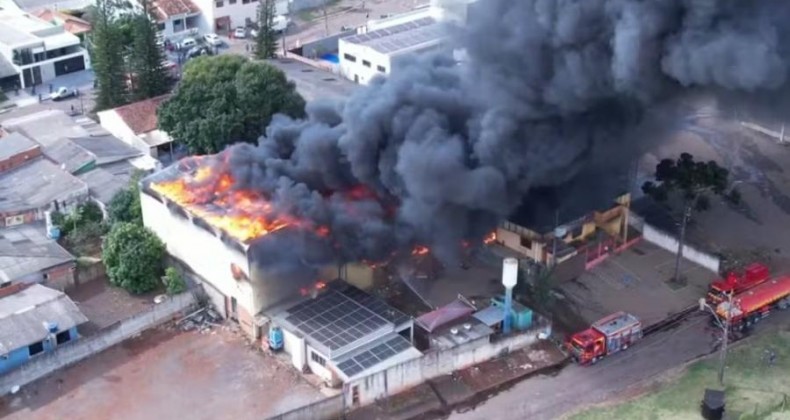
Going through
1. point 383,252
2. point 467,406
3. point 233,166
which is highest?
point 233,166

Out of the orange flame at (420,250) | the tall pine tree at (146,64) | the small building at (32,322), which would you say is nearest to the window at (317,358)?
the orange flame at (420,250)

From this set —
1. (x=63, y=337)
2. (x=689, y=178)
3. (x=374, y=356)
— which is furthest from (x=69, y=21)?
(x=689, y=178)

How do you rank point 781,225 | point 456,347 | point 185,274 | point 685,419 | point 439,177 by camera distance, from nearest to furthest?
1. point 685,419
2. point 456,347
3. point 439,177
4. point 185,274
5. point 781,225

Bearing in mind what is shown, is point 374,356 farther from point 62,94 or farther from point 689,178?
point 62,94

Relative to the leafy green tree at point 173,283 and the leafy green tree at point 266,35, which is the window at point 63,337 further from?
the leafy green tree at point 266,35

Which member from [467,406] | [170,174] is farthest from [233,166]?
[467,406]

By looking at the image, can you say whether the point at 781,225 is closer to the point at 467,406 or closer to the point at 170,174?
the point at 467,406

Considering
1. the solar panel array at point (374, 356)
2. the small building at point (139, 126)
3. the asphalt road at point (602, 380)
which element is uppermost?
the small building at point (139, 126)
